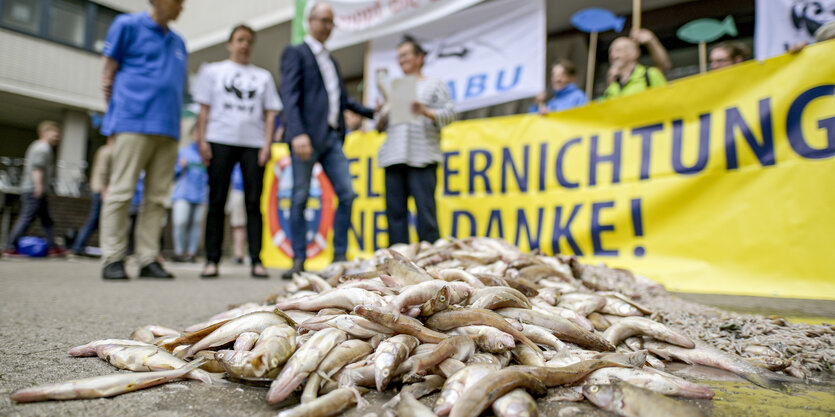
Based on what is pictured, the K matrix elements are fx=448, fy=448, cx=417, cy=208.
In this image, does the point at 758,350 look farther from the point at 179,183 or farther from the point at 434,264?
the point at 179,183

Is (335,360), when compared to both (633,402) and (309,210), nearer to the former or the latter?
(633,402)

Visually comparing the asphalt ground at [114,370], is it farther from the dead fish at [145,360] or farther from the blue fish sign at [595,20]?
the blue fish sign at [595,20]

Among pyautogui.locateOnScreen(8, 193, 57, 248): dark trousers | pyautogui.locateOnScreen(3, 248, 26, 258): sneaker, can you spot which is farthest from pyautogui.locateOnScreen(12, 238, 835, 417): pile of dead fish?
pyautogui.locateOnScreen(3, 248, 26, 258): sneaker

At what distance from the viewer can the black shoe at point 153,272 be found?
12.5ft

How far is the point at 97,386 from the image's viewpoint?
3.67 feet

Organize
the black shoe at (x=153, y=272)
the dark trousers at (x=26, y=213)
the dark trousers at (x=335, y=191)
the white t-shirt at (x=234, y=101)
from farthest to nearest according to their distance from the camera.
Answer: the dark trousers at (x=26, y=213), the white t-shirt at (x=234, y=101), the dark trousers at (x=335, y=191), the black shoe at (x=153, y=272)

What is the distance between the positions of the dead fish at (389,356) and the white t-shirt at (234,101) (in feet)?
11.0

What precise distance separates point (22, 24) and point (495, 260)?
56.6ft

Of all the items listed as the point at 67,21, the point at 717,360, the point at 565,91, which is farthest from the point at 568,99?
the point at 67,21

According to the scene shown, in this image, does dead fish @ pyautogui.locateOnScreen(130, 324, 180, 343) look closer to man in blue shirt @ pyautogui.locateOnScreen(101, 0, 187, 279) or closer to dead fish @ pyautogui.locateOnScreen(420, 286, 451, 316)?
dead fish @ pyautogui.locateOnScreen(420, 286, 451, 316)

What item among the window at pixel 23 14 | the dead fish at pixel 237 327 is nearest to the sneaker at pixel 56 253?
the dead fish at pixel 237 327

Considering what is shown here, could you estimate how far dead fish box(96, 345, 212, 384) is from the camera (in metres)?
1.28

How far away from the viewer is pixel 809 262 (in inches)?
118

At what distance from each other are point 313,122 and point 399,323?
9.70 feet
